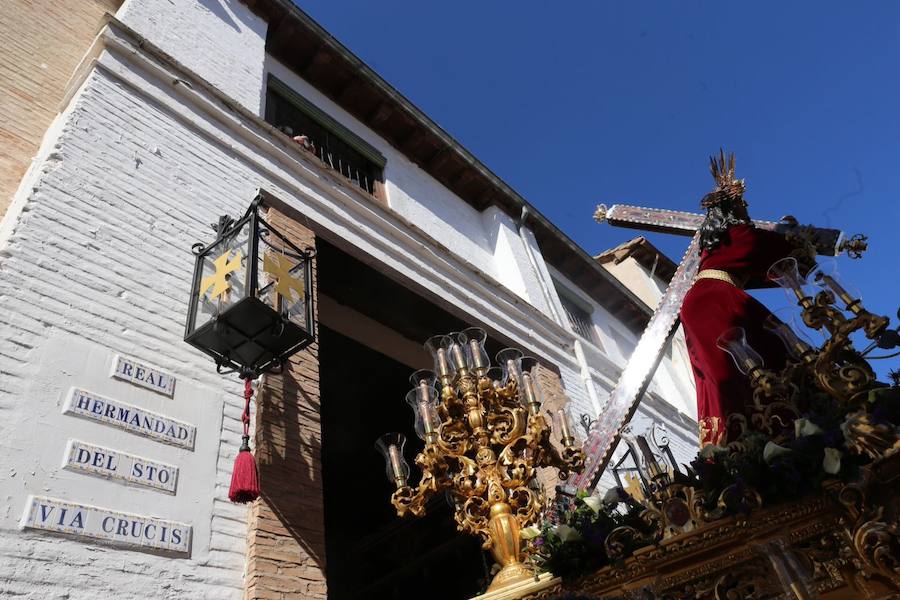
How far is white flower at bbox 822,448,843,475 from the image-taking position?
230 centimetres

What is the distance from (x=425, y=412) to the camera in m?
4.22

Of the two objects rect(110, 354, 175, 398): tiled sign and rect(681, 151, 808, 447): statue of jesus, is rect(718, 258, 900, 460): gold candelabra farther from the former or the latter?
rect(110, 354, 175, 398): tiled sign

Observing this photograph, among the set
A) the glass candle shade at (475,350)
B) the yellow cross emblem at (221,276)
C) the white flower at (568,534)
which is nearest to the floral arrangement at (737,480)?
the white flower at (568,534)

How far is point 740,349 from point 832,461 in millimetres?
1101

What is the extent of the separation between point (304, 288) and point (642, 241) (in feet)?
45.7

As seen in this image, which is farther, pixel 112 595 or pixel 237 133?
pixel 237 133

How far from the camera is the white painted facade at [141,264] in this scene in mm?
3225

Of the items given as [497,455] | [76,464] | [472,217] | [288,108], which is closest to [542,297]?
[472,217]

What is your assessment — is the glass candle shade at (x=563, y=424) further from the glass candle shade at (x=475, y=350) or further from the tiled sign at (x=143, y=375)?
the tiled sign at (x=143, y=375)

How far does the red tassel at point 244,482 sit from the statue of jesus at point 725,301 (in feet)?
8.45

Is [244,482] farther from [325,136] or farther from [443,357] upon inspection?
[325,136]

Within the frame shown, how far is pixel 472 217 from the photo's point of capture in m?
11.0

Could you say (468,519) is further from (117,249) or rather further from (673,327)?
(117,249)

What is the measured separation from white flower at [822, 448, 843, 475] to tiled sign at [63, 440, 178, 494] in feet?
11.0
